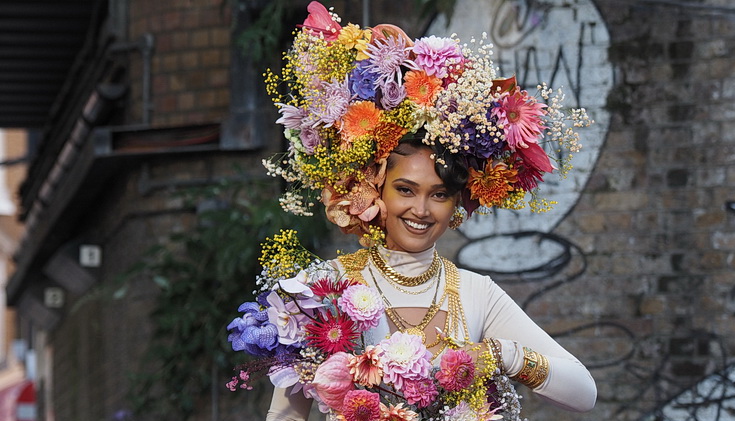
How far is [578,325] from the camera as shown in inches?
288

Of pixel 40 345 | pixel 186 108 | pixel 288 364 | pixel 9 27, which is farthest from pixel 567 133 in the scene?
pixel 40 345

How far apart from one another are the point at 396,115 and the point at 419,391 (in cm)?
80

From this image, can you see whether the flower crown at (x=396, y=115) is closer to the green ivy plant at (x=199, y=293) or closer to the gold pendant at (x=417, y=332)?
the gold pendant at (x=417, y=332)

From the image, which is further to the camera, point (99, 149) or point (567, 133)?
point (99, 149)

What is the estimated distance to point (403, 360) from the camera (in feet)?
12.0

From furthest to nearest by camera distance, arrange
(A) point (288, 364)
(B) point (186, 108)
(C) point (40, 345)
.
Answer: (C) point (40, 345), (B) point (186, 108), (A) point (288, 364)

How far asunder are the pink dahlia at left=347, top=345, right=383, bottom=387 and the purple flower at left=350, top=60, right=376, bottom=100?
0.73 m

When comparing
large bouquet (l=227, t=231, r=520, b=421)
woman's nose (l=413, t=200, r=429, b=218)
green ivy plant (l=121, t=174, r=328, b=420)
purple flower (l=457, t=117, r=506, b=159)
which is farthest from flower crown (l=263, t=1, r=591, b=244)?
green ivy plant (l=121, t=174, r=328, b=420)

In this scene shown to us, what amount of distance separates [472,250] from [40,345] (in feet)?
34.1

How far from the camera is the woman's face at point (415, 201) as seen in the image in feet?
12.8

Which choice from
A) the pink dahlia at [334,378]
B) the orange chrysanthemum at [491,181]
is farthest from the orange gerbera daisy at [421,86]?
the pink dahlia at [334,378]

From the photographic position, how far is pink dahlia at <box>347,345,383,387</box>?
144 inches

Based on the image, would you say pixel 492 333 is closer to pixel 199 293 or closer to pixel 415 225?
pixel 415 225

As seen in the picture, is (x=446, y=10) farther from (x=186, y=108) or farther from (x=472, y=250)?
(x=186, y=108)
